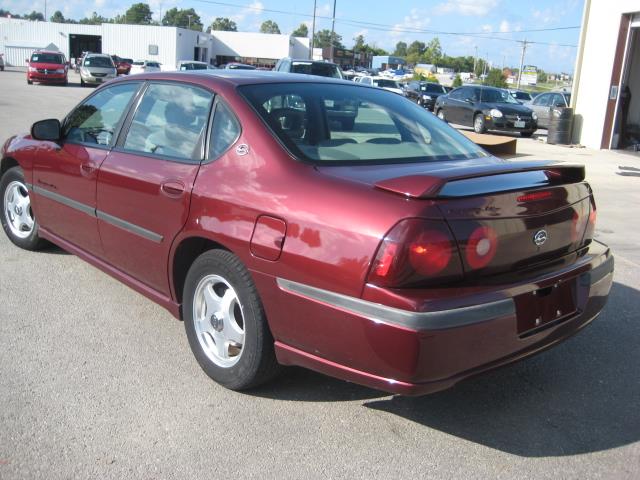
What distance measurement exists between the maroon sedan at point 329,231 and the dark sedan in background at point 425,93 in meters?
26.1

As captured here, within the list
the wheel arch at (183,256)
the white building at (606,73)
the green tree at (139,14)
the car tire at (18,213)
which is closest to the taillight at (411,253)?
the wheel arch at (183,256)

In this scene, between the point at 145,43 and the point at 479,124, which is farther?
the point at 145,43

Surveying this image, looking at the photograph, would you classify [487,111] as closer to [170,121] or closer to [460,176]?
[170,121]

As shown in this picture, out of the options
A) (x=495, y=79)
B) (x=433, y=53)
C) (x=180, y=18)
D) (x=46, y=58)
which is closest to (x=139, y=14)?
(x=180, y=18)

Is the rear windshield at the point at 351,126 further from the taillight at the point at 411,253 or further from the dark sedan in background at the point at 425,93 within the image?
the dark sedan in background at the point at 425,93

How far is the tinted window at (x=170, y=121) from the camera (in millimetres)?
3584

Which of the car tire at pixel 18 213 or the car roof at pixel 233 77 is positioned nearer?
the car roof at pixel 233 77

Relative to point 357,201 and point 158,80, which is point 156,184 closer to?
point 158,80

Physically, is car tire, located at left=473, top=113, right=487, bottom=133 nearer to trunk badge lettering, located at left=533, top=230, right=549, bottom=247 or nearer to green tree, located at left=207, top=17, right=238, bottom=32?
trunk badge lettering, located at left=533, top=230, right=549, bottom=247

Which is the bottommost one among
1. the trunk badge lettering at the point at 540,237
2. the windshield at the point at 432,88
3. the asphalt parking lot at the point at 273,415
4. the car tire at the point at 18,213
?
the asphalt parking lot at the point at 273,415

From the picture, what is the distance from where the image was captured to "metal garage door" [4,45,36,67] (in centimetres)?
7019

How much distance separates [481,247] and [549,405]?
1145mm

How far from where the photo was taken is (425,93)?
29922 millimetres

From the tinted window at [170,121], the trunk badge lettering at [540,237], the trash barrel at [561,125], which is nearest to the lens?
the trunk badge lettering at [540,237]
